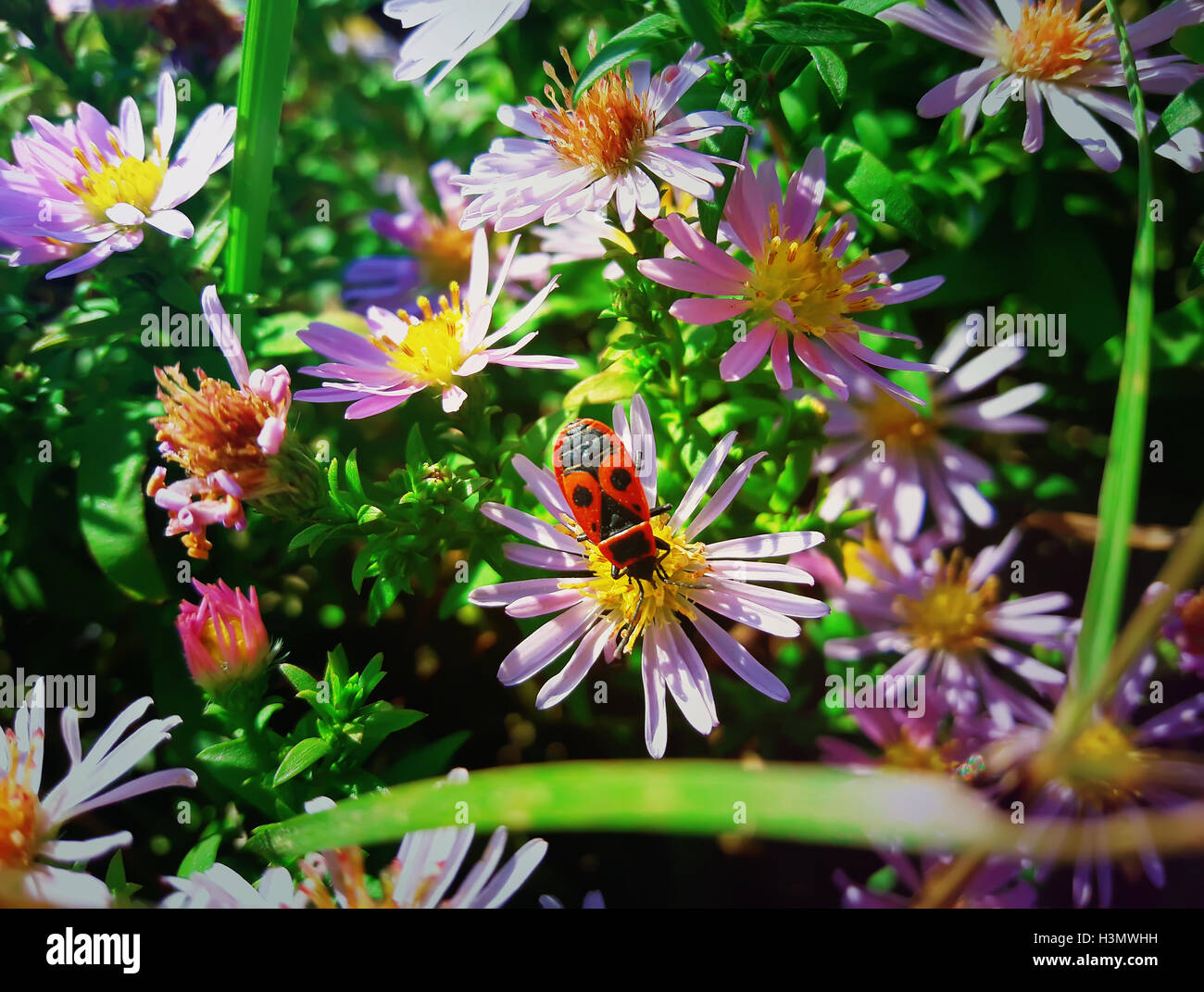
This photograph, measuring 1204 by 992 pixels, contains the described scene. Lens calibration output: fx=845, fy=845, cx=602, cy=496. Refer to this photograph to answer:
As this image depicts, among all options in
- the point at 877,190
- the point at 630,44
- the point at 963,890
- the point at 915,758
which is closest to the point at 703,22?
the point at 630,44

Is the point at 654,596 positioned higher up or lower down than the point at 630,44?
lower down

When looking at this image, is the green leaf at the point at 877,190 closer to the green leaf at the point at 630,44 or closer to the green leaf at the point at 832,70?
the green leaf at the point at 832,70

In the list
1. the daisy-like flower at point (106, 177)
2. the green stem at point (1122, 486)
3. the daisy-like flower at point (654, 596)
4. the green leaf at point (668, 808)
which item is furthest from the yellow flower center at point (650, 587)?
the daisy-like flower at point (106, 177)

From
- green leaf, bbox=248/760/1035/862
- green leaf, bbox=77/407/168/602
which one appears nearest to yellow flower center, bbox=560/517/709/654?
green leaf, bbox=248/760/1035/862

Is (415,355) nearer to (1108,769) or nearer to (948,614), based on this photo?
(948,614)

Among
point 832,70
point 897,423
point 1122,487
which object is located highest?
point 832,70
